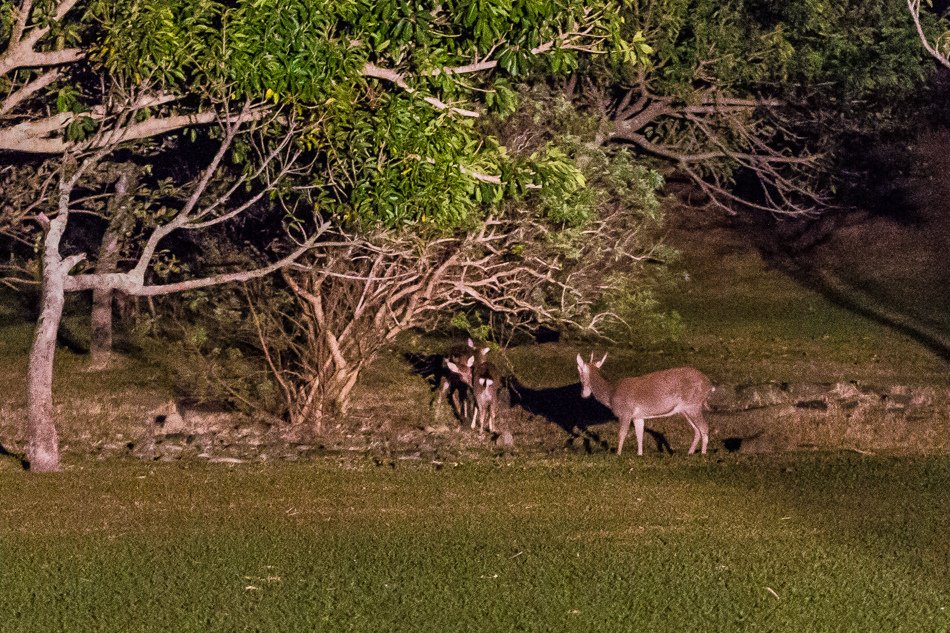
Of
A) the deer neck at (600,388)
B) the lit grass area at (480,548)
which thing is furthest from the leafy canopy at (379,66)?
the deer neck at (600,388)

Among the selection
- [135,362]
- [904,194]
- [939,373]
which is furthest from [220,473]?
[904,194]

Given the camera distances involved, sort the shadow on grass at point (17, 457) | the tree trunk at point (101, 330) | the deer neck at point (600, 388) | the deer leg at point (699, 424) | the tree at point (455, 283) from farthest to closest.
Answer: the tree trunk at point (101, 330) → the deer neck at point (600, 388) → the tree at point (455, 283) → the deer leg at point (699, 424) → the shadow on grass at point (17, 457)

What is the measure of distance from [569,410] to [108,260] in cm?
686

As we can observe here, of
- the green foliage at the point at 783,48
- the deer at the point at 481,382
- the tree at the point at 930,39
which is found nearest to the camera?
the tree at the point at 930,39

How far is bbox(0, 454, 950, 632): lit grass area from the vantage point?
10.1 m

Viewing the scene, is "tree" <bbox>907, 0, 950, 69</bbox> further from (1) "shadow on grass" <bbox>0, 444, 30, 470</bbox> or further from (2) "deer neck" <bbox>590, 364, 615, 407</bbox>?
(1) "shadow on grass" <bbox>0, 444, 30, 470</bbox>

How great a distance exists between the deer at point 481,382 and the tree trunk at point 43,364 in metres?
6.65

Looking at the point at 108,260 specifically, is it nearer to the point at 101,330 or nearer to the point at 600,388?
the point at 101,330

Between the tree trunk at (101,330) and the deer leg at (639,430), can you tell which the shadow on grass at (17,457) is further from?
the deer leg at (639,430)

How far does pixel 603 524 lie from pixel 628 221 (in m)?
9.09

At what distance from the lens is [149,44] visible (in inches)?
555

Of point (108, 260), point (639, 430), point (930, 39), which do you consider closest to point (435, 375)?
point (639, 430)

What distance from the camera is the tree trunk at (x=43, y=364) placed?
1666 centimetres

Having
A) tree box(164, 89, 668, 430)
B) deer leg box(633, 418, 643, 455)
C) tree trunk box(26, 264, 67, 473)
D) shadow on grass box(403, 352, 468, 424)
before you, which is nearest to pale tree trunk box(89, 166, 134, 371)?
tree box(164, 89, 668, 430)
